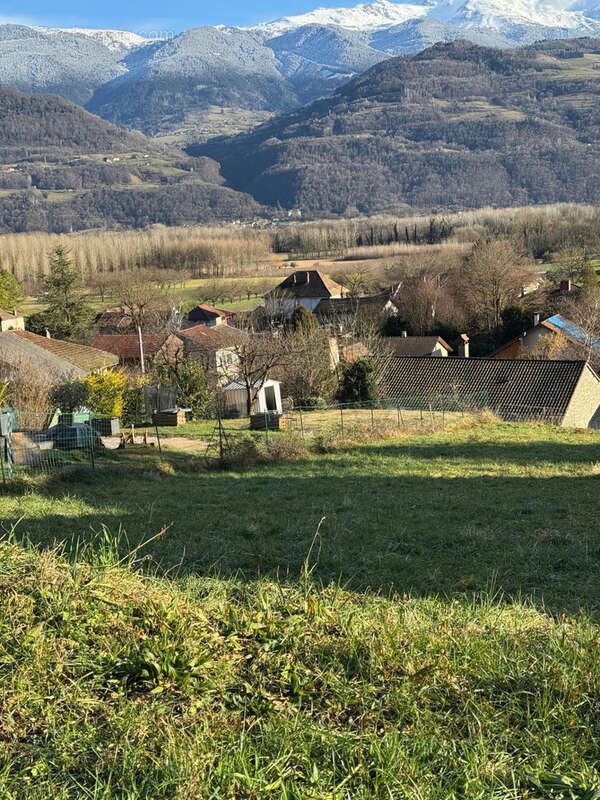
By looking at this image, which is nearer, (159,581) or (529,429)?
(159,581)

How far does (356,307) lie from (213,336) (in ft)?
63.9

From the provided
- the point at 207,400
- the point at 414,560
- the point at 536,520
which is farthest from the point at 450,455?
the point at 207,400

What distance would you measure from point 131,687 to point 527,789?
1.75 m

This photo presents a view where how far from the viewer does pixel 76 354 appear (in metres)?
36.7

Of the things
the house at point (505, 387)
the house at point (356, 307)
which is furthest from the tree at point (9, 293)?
the house at point (505, 387)

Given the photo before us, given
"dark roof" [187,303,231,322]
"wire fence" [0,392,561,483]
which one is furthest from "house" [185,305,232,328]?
"wire fence" [0,392,561,483]

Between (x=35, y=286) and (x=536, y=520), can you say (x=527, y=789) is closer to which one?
(x=536, y=520)

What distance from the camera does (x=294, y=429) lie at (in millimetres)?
Result: 23969

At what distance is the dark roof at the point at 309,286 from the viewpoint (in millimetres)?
76250

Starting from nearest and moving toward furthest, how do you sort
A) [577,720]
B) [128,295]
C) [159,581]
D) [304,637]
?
[577,720] < [304,637] < [159,581] < [128,295]

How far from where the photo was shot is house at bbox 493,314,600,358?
4475cm

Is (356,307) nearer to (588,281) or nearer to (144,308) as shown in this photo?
(588,281)

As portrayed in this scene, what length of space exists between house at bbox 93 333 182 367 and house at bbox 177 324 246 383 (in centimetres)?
83

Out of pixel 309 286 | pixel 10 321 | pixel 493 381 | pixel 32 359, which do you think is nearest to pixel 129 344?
pixel 10 321
